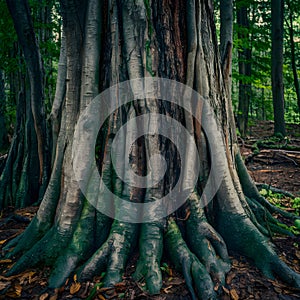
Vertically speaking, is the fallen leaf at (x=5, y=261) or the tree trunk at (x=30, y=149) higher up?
the tree trunk at (x=30, y=149)

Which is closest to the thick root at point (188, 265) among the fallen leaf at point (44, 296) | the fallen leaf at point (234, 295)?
the fallen leaf at point (234, 295)

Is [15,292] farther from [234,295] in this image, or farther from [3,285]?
[234,295]

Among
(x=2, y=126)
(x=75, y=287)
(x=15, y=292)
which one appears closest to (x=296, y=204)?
(x=75, y=287)

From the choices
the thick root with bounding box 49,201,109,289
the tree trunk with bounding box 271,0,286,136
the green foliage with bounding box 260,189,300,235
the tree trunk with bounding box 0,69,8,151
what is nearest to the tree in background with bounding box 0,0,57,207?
the thick root with bounding box 49,201,109,289

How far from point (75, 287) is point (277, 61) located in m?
10.2

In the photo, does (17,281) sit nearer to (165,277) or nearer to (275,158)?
(165,277)

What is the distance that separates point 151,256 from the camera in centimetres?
289

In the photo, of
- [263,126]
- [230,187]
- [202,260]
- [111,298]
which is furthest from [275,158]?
[263,126]

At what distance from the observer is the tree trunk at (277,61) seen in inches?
407

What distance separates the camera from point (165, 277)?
9.36 ft

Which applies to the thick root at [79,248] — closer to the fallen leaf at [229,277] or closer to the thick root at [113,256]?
the thick root at [113,256]

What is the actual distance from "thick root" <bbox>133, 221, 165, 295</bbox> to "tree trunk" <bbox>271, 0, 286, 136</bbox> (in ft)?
28.7

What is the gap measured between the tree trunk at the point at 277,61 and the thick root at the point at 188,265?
28.4 feet

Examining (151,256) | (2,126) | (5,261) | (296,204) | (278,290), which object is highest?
(2,126)
